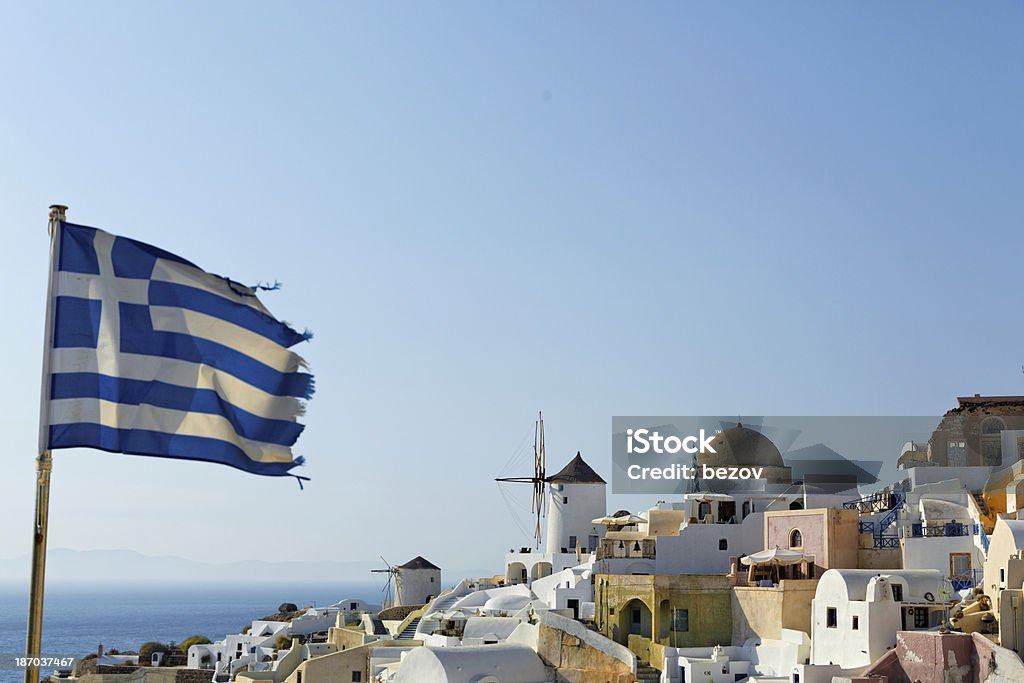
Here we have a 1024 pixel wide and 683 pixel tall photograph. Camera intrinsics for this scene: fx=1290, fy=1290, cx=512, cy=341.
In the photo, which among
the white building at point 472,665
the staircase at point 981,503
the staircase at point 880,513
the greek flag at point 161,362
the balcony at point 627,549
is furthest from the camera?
the balcony at point 627,549

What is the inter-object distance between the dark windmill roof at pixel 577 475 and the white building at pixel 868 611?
2561 centimetres

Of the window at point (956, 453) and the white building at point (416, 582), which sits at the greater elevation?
the window at point (956, 453)

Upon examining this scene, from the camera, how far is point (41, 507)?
9.55m

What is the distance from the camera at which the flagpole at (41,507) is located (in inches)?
371

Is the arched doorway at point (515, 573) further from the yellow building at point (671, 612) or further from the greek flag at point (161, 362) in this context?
the greek flag at point (161, 362)

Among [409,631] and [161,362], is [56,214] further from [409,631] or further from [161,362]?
[409,631]

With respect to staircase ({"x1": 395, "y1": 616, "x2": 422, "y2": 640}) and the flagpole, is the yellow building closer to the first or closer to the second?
staircase ({"x1": 395, "y1": 616, "x2": 422, "y2": 640})

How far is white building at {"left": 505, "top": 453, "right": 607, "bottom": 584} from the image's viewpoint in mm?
56812

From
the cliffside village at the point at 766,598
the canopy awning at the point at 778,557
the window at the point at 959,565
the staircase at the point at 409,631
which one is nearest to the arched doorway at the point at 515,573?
the cliffside village at the point at 766,598

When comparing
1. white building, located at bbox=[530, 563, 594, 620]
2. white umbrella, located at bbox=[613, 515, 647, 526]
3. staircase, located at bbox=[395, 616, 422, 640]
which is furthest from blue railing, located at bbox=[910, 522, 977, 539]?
staircase, located at bbox=[395, 616, 422, 640]

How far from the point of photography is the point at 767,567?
37188 mm

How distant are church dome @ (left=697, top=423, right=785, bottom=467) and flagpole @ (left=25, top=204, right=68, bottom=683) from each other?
41.7 meters

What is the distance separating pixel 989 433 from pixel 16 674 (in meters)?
84.3

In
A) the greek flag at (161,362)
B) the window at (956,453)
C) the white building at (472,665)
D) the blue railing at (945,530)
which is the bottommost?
the white building at (472,665)
